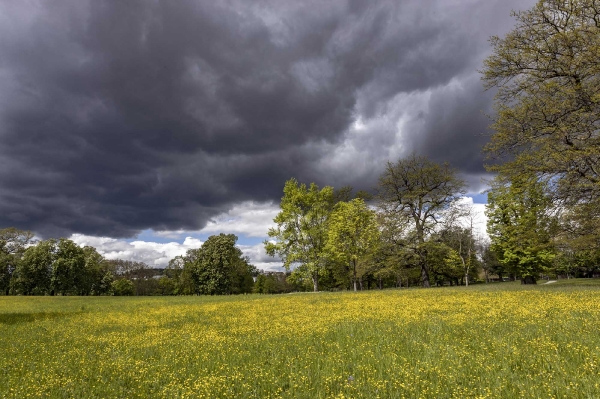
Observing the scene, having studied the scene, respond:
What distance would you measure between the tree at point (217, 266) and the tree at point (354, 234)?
126 ft

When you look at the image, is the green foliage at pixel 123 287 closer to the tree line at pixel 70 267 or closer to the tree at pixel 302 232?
the tree line at pixel 70 267

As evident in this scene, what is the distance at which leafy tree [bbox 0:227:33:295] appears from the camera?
2566 inches

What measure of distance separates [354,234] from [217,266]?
140ft

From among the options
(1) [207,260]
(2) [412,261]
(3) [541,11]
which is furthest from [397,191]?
(1) [207,260]

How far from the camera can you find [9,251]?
A: 222ft

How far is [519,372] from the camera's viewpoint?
5629 millimetres

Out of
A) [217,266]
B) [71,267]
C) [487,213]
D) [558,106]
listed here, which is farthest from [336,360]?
[71,267]

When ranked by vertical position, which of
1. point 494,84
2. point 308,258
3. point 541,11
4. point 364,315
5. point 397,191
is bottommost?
point 364,315

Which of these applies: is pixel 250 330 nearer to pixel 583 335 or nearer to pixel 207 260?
pixel 583 335

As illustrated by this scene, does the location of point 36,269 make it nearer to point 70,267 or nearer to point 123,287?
point 70,267

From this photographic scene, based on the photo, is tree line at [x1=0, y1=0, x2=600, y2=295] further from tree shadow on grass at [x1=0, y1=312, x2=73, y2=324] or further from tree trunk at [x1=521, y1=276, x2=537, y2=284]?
tree shadow on grass at [x1=0, y1=312, x2=73, y2=324]

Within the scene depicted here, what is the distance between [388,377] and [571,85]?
2153cm

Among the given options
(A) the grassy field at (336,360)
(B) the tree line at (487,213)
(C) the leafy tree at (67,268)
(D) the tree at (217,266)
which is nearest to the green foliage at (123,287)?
(B) the tree line at (487,213)

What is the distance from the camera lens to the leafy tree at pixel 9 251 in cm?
6519
